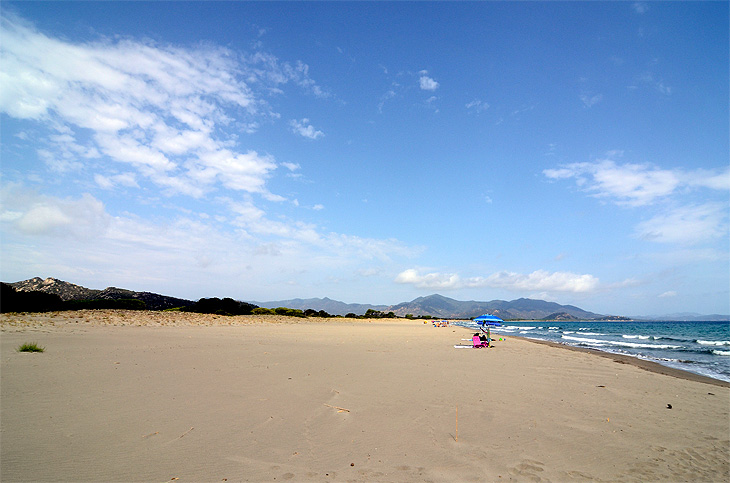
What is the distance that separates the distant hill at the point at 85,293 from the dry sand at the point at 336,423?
36218 mm

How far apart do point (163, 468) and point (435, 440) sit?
3469 mm

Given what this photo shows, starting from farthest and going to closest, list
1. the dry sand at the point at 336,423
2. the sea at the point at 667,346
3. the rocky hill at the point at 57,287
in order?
the rocky hill at the point at 57,287, the sea at the point at 667,346, the dry sand at the point at 336,423

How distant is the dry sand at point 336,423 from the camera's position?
4.10 m

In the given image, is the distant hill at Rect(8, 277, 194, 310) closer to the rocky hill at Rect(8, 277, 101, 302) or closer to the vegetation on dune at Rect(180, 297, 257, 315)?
the rocky hill at Rect(8, 277, 101, 302)

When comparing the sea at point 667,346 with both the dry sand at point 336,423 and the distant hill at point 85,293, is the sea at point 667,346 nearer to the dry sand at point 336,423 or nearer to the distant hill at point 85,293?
the dry sand at point 336,423

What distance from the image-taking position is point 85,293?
143 feet

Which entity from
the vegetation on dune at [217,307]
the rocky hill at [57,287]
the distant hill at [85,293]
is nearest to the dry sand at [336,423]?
the vegetation on dune at [217,307]

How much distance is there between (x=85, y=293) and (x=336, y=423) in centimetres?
5135

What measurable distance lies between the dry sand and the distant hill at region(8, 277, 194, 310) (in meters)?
36.2

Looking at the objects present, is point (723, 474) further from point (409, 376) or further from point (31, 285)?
point (31, 285)

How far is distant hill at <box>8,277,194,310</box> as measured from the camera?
38125mm

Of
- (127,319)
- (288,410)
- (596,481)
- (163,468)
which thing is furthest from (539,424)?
(127,319)

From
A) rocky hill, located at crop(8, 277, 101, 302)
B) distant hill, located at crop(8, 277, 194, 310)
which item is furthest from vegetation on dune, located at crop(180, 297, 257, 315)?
rocky hill, located at crop(8, 277, 101, 302)

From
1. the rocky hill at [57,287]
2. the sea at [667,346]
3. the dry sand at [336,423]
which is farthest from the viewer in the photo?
the rocky hill at [57,287]
